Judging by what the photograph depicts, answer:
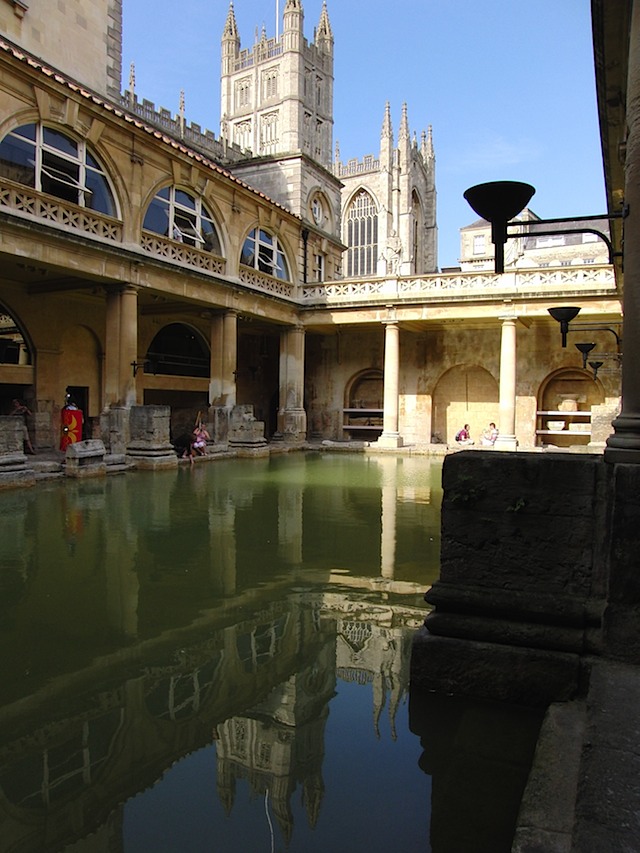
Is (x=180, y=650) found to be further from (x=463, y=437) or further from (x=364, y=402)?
(x=364, y=402)

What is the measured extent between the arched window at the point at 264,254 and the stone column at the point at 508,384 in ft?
26.7

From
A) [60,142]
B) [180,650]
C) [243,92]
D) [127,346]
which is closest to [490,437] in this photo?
[127,346]

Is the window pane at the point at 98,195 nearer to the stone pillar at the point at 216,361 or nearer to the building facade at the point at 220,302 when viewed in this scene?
the building facade at the point at 220,302

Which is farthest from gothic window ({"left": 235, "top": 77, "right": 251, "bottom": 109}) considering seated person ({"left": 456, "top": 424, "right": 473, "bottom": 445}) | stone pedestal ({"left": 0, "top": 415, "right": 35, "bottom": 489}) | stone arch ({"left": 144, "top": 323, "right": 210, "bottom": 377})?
stone pedestal ({"left": 0, "top": 415, "right": 35, "bottom": 489})

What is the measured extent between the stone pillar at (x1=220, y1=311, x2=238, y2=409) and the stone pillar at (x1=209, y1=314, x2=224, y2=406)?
0.07m

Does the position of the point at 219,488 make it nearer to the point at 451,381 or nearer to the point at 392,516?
the point at 392,516

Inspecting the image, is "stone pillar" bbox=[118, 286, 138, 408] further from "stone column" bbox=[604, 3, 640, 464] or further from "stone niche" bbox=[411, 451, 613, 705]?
"stone column" bbox=[604, 3, 640, 464]

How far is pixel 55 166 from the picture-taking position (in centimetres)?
1444

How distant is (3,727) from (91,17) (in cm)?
2040

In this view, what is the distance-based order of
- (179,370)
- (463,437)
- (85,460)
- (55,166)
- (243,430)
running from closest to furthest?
(85,460) → (55,166) → (243,430) → (463,437) → (179,370)

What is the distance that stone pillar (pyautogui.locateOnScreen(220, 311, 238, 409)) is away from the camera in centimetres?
1947

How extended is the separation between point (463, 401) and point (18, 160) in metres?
17.8

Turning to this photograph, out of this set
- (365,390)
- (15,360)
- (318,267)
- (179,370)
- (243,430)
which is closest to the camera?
(15,360)

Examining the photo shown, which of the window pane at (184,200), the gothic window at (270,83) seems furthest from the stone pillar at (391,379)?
the gothic window at (270,83)
